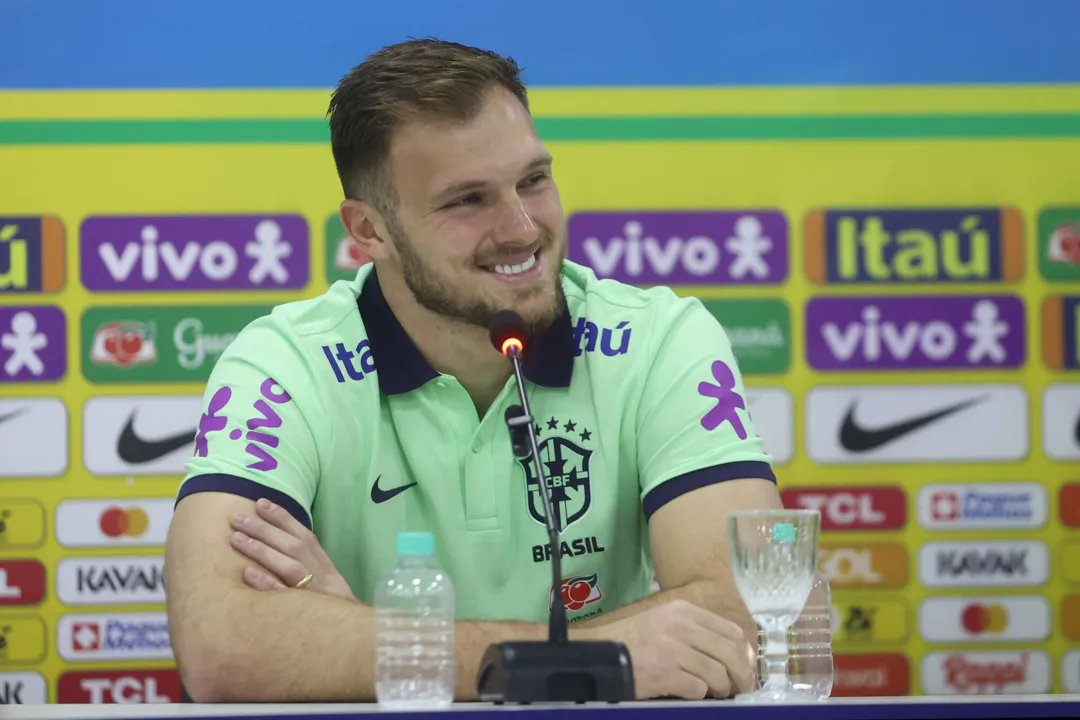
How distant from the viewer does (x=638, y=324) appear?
2.16 meters

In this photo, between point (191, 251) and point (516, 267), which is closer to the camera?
point (516, 267)

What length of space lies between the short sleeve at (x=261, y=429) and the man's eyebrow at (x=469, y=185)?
34cm

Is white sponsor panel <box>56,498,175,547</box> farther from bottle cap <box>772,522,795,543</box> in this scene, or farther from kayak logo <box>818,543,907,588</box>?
bottle cap <box>772,522,795,543</box>

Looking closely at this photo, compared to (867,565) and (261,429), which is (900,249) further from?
(261,429)

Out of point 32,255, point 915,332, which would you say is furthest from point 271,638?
point 915,332

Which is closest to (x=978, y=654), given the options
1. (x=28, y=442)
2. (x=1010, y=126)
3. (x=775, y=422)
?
(x=775, y=422)

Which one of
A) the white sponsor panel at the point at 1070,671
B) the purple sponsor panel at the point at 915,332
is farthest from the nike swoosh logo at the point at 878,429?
the white sponsor panel at the point at 1070,671

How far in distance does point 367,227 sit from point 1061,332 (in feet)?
4.97

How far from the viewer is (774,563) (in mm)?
1432

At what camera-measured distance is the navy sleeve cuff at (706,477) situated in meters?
1.96

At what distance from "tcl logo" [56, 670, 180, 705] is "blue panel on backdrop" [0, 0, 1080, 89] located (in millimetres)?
1224

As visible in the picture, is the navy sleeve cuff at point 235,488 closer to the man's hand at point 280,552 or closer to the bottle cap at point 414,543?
the man's hand at point 280,552

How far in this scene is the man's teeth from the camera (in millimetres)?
2096

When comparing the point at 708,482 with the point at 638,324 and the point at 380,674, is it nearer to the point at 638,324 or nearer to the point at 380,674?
the point at 638,324
